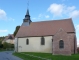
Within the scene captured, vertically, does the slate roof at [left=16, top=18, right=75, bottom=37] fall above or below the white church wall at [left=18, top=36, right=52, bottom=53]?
above

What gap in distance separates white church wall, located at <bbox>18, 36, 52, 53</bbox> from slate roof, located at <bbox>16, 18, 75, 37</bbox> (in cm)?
138

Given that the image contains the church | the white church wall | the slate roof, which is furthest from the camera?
the slate roof

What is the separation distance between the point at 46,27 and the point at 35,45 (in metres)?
5.92

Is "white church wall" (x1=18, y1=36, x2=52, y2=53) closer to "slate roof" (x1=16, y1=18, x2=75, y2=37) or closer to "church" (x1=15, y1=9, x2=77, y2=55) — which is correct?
"church" (x1=15, y1=9, x2=77, y2=55)

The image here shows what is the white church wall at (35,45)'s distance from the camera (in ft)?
125

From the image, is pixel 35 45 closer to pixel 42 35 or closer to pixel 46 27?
pixel 42 35

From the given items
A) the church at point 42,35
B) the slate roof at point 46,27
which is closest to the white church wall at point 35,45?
the church at point 42,35

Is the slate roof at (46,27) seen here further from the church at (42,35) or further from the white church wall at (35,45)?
the white church wall at (35,45)

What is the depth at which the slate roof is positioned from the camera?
38362 millimetres

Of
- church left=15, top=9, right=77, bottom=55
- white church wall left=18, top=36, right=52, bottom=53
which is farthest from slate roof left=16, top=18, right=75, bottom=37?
white church wall left=18, top=36, right=52, bottom=53

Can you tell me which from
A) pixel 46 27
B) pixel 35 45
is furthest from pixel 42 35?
pixel 35 45

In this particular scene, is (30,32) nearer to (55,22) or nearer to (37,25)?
(37,25)

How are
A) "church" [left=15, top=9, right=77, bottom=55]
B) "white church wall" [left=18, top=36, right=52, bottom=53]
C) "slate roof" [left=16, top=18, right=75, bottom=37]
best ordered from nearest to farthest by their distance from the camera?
"church" [left=15, top=9, right=77, bottom=55]
"white church wall" [left=18, top=36, right=52, bottom=53]
"slate roof" [left=16, top=18, right=75, bottom=37]

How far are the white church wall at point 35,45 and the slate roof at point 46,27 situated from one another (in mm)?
1377
